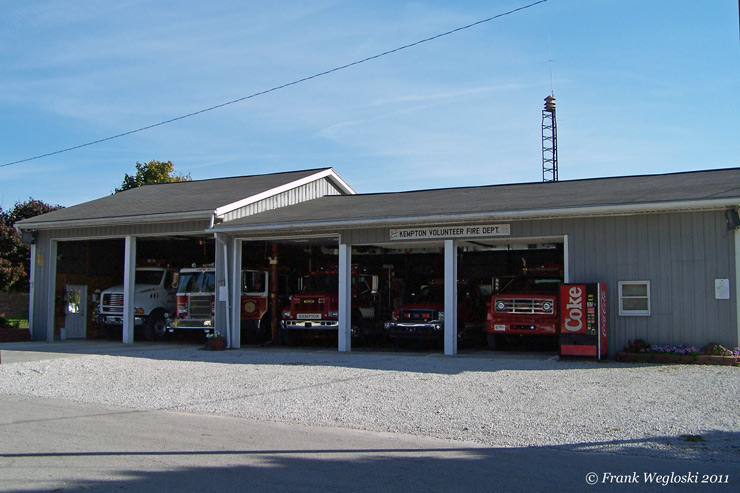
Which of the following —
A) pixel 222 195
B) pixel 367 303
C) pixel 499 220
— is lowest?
pixel 367 303

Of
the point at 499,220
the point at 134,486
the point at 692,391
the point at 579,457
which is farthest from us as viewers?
the point at 499,220

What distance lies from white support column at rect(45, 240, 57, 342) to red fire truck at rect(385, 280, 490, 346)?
39.7 feet

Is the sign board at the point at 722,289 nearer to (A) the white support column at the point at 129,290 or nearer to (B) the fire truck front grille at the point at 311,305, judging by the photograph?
(B) the fire truck front grille at the point at 311,305

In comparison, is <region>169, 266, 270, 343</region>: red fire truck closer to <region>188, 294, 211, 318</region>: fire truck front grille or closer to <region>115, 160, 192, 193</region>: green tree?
<region>188, 294, 211, 318</region>: fire truck front grille

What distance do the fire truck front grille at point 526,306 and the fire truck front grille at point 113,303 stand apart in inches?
539

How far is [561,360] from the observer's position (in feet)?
52.3

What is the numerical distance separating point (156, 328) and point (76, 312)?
10.7 feet

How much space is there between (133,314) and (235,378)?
33.7ft

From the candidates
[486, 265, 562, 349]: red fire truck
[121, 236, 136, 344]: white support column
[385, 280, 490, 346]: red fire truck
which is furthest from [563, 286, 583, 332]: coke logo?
[121, 236, 136, 344]: white support column

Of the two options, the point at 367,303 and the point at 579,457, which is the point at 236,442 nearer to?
the point at 579,457

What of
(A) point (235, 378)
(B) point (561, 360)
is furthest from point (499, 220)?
(A) point (235, 378)

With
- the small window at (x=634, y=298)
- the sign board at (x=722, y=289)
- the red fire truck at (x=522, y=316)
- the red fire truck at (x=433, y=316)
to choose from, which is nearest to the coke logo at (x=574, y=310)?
the small window at (x=634, y=298)

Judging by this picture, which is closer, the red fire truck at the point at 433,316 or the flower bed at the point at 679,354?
the flower bed at the point at 679,354

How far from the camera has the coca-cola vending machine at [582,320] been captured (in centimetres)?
1554
